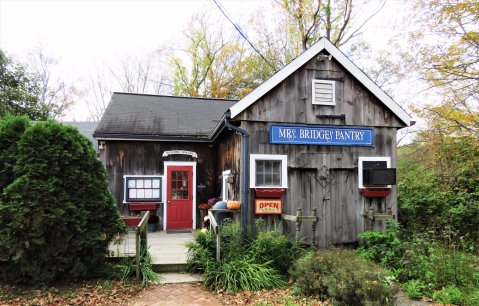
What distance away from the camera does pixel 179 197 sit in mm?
10836

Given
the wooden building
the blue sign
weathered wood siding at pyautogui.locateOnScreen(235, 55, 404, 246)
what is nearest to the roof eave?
the wooden building

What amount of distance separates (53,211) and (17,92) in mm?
14037

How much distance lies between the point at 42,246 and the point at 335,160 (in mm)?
6221

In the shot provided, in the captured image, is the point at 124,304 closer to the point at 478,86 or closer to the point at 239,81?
the point at 478,86

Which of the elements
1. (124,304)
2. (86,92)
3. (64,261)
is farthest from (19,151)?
(86,92)

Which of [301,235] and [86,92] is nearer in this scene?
[301,235]

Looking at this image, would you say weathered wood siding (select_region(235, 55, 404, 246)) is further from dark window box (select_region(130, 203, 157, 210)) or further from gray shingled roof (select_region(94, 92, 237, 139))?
dark window box (select_region(130, 203, 157, 210))

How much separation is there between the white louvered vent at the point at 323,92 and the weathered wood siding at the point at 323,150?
12 cm

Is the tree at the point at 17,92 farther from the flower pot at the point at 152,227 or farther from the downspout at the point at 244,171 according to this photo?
the downspout at the point at 244,171

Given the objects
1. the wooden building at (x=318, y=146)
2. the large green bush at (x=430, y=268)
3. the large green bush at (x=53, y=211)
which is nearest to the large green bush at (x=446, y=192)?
the wooden building at (x=318, y=146)

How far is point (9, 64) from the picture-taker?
16406 mm

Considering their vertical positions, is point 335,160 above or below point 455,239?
above

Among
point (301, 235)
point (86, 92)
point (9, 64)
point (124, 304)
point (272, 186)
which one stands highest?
point (86, 92)

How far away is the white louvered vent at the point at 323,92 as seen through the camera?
8039 millimetres
